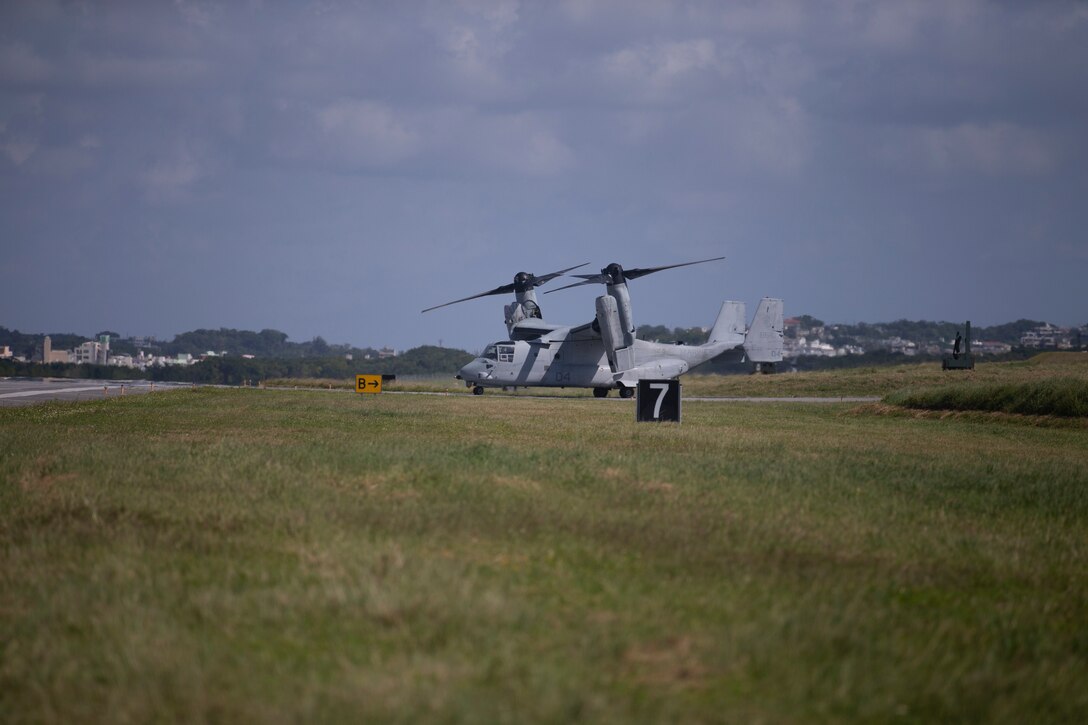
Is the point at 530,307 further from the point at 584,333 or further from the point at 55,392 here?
the point at 55,392

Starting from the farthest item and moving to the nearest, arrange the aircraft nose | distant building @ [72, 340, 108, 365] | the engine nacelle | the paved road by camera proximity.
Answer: distant building @ [72, 340, 108, 365] → the aircraft nose → the engine nacelle → the paved road

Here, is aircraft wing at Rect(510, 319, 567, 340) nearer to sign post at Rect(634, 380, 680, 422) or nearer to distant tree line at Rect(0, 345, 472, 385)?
sign post at Rect(634, 380, 680, 422)

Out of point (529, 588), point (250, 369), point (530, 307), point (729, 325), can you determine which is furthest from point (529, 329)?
point (250, 369)

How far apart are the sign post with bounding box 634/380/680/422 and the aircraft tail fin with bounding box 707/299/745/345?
108 ft

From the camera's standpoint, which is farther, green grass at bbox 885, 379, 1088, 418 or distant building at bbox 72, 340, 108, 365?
distant building at bbox 72, 340, 108, 365

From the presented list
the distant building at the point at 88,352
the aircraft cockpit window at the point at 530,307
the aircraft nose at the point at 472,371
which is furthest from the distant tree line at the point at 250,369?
the distant building at the point at 88,352

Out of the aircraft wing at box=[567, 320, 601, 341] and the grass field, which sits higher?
the aircraft wing at box=[567, 320, 601, 341]

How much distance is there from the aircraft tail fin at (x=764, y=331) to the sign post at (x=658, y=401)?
Result: 3343cm

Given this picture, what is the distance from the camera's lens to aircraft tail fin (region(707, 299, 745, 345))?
54.1 m

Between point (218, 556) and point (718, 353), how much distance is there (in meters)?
46.5

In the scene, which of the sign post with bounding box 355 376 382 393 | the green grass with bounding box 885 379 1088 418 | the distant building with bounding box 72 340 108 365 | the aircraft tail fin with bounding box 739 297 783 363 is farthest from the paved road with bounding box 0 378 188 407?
the distant building with bounding box 72 340 108 365

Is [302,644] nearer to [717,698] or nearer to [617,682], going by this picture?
[617,682]

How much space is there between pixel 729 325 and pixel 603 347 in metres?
10.1

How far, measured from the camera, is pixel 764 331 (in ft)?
177
